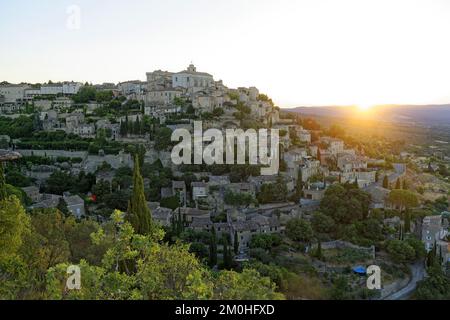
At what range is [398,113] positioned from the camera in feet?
375

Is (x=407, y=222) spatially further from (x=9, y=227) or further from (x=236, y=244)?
(x=9, y=227)

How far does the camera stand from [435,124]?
3661 inches

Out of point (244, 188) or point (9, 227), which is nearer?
point (9, 227)

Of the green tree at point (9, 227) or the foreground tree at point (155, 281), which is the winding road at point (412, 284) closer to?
the foreground tree at point (155, 281)

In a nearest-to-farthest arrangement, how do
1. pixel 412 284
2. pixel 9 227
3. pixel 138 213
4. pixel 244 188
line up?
pixel 9 227, pixel 138 213, pixel 412 284, pixel 244 188

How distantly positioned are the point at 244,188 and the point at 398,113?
102 m

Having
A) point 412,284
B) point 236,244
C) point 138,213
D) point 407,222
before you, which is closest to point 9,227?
point 138,213

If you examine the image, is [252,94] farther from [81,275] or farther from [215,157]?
[81,275]

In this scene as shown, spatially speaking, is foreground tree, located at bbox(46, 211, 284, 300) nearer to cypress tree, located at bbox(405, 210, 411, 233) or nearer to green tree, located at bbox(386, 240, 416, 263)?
green tree, located at bbox(386, 240, 416, 263)

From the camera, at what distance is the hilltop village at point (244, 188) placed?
17.9 m

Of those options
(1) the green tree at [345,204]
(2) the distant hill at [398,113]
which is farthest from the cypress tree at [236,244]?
(2) the distant hill at [398,113]

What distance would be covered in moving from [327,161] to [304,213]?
29.8 feet

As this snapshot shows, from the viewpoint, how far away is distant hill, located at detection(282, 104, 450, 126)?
9900cm

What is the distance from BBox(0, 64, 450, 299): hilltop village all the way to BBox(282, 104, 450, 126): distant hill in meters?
62.1
